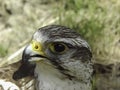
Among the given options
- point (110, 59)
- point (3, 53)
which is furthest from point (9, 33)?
point (110, 59)

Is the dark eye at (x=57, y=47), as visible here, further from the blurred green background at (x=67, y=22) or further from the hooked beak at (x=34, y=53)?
the blurred green background at (x=67, y=22)

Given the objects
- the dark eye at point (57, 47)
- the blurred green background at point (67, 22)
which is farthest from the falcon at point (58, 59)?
the blurred green background at point (67, 22)

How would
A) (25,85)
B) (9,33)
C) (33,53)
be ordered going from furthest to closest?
(9,33) < (25,85) < (33,53)

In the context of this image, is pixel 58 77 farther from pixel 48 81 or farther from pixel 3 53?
pixel 3 53

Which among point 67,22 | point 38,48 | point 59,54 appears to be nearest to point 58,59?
point 59,54

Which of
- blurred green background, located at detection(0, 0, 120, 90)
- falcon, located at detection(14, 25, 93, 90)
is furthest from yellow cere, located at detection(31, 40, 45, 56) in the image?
blurred green background, located at detection(0, 0, 120, 90)

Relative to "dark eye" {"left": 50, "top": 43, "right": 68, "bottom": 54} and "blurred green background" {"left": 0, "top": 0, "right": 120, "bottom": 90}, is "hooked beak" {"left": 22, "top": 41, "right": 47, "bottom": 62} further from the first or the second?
"blurred green background" {"left": 0, "top": 0, "right": 120, "bottom": 90}
